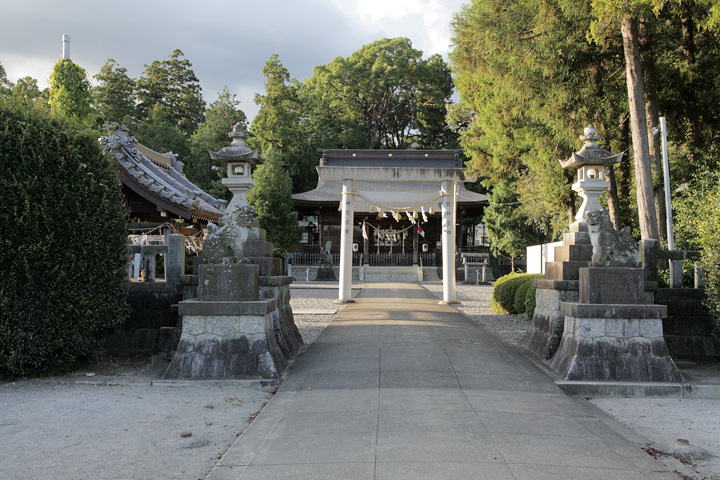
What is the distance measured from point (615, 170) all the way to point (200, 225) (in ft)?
44.4

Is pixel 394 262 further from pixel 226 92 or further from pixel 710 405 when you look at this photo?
pixel 710 405

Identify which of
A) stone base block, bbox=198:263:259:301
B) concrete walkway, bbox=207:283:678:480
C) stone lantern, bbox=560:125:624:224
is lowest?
concrete walkway, bbox=207:283:678:480

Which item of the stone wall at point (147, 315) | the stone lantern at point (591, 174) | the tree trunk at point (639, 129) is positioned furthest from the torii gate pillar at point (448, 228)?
the stone wall at point (147, 315)

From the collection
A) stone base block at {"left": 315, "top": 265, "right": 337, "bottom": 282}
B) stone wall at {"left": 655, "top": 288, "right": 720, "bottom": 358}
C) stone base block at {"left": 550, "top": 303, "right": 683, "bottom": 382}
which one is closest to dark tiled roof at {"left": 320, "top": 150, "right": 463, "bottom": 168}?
stone base block at {"left": 315, "top": 265, "right": 337, "bottom": 282}

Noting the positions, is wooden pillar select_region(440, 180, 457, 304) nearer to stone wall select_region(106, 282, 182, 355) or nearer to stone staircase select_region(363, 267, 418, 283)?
stone wall select_region(106, 282, 182, 355)

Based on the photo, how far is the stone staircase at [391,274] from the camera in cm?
3061

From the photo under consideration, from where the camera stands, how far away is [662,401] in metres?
5.32

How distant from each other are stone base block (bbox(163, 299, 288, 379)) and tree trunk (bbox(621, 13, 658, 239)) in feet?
30.0

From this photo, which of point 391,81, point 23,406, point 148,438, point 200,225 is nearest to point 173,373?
point 23,406

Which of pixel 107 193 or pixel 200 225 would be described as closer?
pixel 107 193

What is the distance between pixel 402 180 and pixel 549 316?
7.59 meters

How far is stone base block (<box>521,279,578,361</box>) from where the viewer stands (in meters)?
6.93

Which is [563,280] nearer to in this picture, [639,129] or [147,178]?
[639,129]

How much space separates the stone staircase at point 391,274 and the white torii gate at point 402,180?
14.8m
